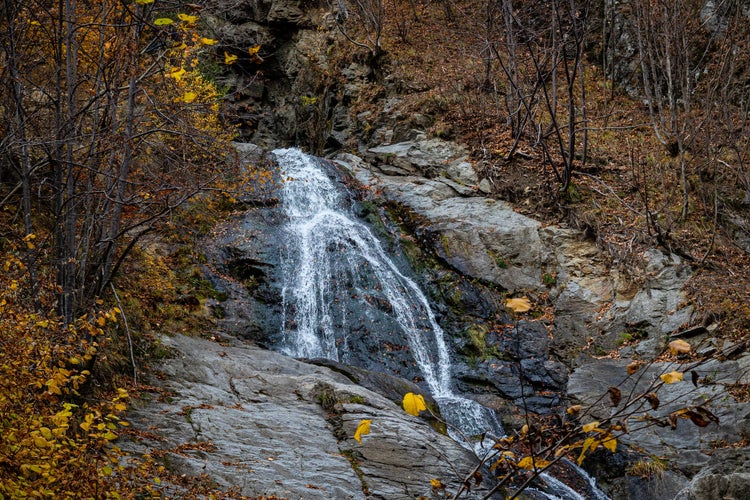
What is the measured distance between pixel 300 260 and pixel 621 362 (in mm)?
6965

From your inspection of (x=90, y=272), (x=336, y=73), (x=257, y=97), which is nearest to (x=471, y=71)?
(x=336, y=73)

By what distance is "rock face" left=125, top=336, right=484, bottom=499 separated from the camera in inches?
228

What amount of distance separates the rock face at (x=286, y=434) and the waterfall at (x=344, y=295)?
2244mm

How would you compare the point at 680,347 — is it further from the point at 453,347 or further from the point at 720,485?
the point at 453,347

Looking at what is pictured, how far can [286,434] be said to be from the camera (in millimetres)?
6785

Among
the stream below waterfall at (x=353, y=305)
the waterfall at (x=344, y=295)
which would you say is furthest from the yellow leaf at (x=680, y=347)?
the waterfall at (x=344, y=295)

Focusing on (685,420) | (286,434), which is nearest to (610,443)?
(286,434)

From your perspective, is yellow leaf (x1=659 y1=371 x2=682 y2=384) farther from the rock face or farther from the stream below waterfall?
the stream below waterfall

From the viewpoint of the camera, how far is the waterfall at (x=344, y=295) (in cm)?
1079

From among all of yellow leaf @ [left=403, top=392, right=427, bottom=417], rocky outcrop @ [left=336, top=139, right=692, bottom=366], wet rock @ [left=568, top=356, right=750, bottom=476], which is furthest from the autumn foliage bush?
rocky outcrop @ [left=336, top=139, right=692, bottom=366]

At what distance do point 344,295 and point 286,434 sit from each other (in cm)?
557

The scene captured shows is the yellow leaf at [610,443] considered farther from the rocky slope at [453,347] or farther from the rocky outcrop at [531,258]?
the rocky outcrop at [531,258]

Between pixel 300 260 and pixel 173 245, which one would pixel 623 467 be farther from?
pixel 173 245

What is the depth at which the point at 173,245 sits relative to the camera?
1205 centimetres
